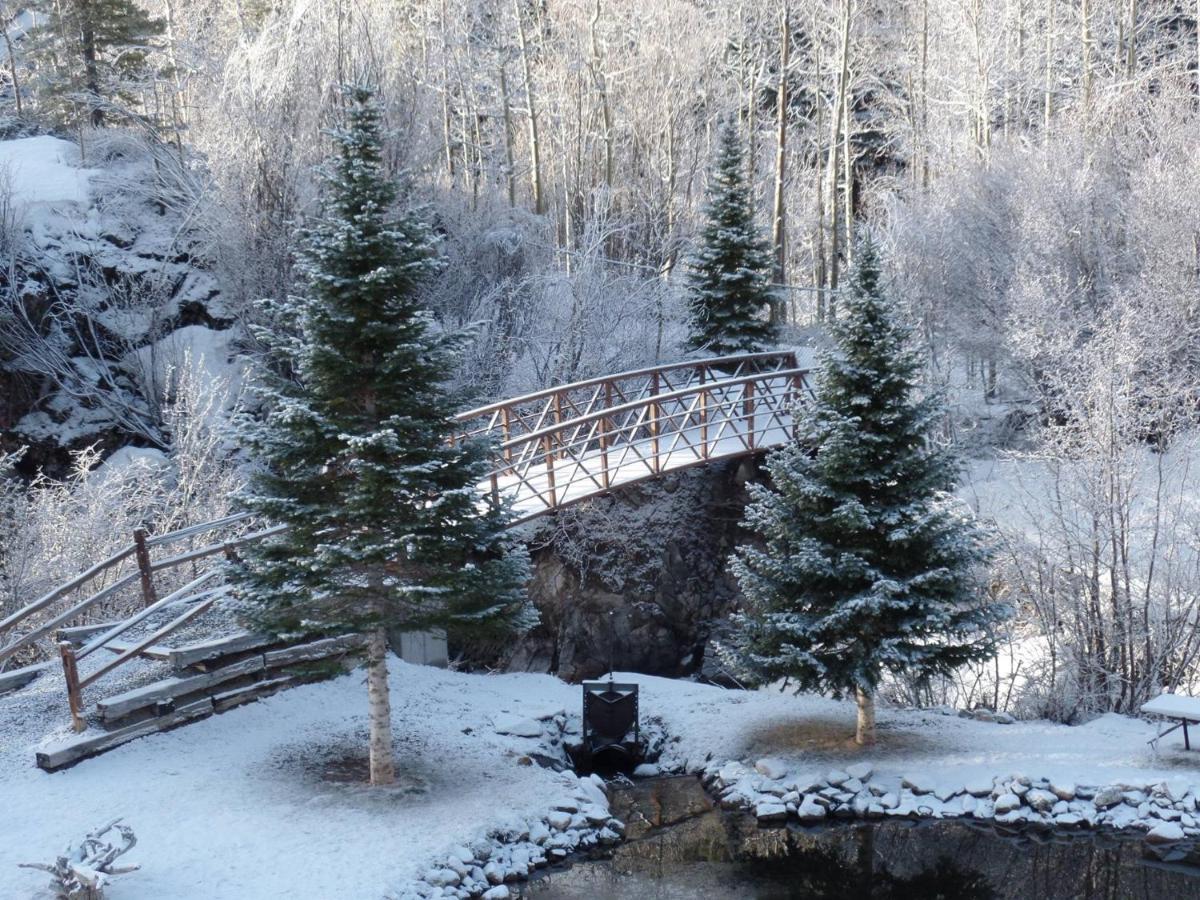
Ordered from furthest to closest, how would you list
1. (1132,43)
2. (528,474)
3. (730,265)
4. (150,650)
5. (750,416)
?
(1132,43) → (730,265) → (750,416) → (528,474) → (150,650)

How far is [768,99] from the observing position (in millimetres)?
36938

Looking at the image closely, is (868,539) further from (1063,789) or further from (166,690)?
(166,690)

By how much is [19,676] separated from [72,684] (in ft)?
6.90

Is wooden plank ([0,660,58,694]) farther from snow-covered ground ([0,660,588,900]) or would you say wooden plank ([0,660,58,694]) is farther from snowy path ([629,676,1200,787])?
snowy path ([629,676,1200,787])

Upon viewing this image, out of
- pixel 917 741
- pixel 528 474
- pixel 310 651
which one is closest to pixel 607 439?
pixel 528 474

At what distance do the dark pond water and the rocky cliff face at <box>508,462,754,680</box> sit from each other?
17.1ft

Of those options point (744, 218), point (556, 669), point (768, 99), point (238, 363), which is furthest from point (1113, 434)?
point (768, 99)

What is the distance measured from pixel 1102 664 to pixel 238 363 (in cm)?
1610

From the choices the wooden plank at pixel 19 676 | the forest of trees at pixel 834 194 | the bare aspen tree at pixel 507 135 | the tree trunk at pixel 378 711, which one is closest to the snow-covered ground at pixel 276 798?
the tree trunk at pixel 378 711

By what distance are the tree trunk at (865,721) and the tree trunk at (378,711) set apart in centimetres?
500

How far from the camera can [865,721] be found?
11375 mm

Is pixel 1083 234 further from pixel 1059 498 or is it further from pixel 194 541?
pixel 194 541

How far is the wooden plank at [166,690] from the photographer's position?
9.69m

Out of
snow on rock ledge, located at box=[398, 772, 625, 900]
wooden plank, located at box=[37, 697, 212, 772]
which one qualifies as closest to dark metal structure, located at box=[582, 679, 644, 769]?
snow on rock ledge, located at box=[398, 772, 625, 900]
